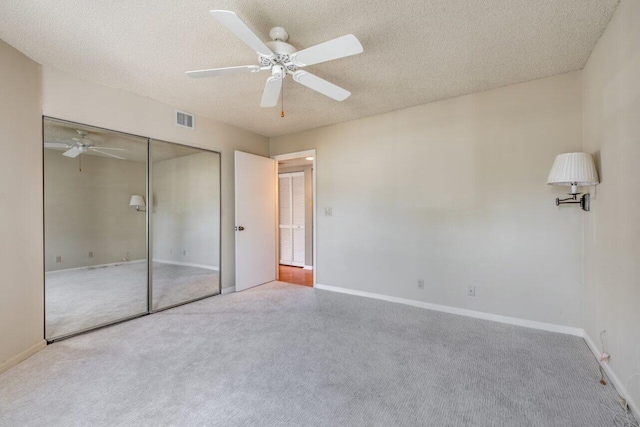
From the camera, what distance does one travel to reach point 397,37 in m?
2.11

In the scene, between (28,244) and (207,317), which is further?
(207,317)

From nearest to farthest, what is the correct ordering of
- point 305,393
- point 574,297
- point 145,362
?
point 305,393
point 145,362
point 574,297

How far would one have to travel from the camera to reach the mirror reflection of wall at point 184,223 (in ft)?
11.5

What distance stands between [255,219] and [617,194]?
4023 millimetres

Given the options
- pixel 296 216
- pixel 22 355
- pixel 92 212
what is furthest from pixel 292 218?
pixel 22 355

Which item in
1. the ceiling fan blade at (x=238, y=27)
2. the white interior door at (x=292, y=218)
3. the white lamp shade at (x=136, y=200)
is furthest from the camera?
the white interior door at (x=292, y=218)

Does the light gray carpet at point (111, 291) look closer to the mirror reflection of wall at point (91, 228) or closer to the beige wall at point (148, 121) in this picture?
the mirror reflection of wall at point (91, 228)

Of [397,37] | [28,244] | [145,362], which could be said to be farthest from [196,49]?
[145,362]

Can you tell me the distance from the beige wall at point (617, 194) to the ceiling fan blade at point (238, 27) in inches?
88.7

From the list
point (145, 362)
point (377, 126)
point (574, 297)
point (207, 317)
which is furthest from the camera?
point (377, 126)

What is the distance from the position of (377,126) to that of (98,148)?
11.0ft

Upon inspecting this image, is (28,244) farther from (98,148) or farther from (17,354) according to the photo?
(98,148)

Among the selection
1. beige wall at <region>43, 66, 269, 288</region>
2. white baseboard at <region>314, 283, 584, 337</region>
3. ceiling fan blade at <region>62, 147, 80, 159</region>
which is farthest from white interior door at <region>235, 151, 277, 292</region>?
ceiling fan blade at <region>62, 147, 80, 159</region>

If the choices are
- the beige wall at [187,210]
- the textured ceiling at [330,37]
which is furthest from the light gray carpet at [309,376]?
the textured ceiling at [330,37]
